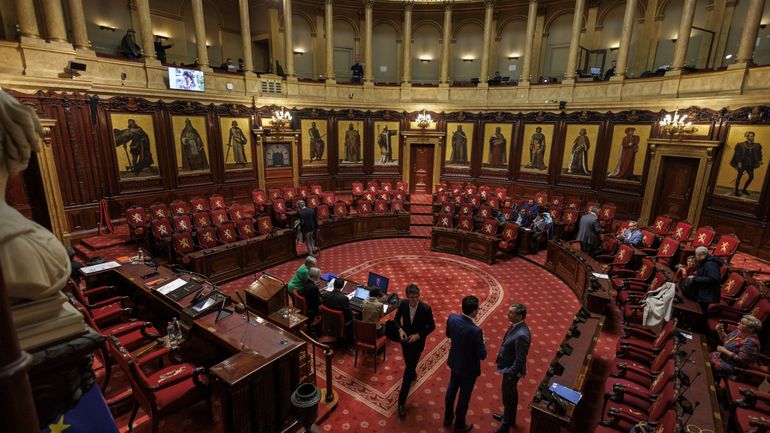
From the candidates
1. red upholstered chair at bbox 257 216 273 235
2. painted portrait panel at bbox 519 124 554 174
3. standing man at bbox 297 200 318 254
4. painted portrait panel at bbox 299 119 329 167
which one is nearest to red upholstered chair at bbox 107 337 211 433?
standing man at bbox 297 200 318 254

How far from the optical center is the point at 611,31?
15953 millimetres

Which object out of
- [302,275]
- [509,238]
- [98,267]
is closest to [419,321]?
[302,275]

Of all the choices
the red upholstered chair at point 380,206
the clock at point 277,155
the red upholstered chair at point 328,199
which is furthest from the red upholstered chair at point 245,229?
the clock at point 277,155

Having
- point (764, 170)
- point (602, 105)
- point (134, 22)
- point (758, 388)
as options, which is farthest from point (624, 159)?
point (134, 22)

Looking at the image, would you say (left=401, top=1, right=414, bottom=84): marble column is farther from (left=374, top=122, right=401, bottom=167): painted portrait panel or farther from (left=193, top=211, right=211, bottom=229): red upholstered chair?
(left=193, top=211, right=211, bottom=229): red upholstered chair

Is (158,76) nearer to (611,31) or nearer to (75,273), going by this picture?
(75,273)

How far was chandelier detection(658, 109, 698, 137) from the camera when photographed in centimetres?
1096

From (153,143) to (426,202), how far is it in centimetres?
1048

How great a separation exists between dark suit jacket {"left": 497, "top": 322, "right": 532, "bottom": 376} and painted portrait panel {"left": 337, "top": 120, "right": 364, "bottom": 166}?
14.1m

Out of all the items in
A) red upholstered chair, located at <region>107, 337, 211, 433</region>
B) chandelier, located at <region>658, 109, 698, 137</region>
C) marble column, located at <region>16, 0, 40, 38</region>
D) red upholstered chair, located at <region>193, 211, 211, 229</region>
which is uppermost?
marble column, located at <region>16, 0, 40, 38</region>

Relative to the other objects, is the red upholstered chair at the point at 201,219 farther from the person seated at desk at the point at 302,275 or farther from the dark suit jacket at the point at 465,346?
the dark suit jacket at the point at 465,346

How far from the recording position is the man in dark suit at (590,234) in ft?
29.4

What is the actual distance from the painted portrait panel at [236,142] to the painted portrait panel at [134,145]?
2425 mm

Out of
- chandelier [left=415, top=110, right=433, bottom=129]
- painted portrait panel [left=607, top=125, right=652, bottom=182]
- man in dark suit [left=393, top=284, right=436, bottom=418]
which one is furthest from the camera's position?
chandelier [left=415, top=110, right=433, bottom=129]
